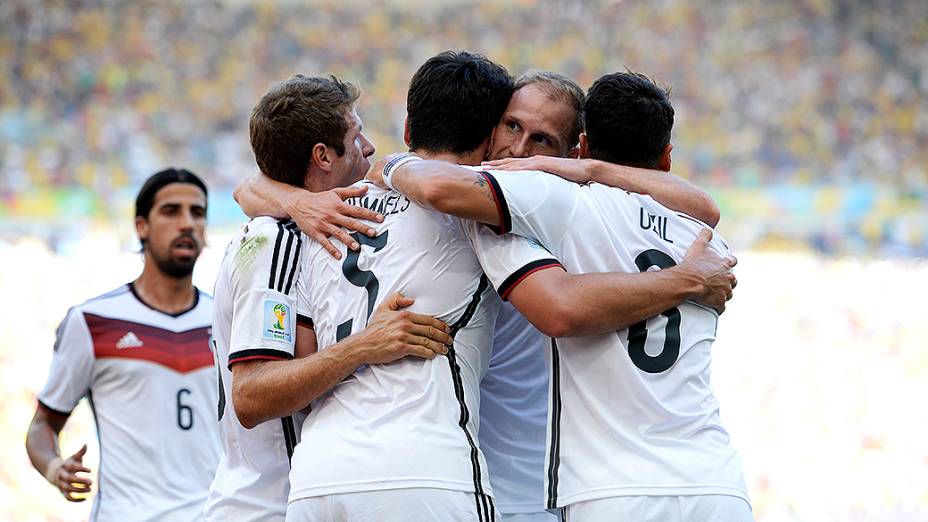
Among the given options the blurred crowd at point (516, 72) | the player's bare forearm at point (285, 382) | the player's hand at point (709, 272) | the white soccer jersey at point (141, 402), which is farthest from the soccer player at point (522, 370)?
the blurred crowd at point (516, 72)

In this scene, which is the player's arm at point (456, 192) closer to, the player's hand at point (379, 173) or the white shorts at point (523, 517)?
the player's hand at point (379, 173)

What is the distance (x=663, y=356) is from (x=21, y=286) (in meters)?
11.1

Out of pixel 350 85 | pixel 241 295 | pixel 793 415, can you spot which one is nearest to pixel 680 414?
pixel 241 295

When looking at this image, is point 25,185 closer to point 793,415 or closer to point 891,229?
point 793,415

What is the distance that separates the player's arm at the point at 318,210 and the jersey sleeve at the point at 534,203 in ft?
1.40

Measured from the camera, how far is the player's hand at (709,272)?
10.2 ft

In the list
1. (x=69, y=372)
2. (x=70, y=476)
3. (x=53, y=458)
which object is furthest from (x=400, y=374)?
(x=69, y=372)

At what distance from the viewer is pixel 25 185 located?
14.2 meters

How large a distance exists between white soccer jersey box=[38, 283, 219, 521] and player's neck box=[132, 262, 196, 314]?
0.55 ft

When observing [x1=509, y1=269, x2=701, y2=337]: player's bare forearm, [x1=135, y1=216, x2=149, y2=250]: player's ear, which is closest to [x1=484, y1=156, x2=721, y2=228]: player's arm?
[x1=509, y1=269, x2=701, y2=337]: player's bare forearm

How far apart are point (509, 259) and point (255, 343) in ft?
2.59

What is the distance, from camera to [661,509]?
2.87 meters

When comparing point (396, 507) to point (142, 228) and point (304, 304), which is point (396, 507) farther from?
point (142, 228)

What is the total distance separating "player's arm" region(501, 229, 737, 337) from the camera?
2.89m
